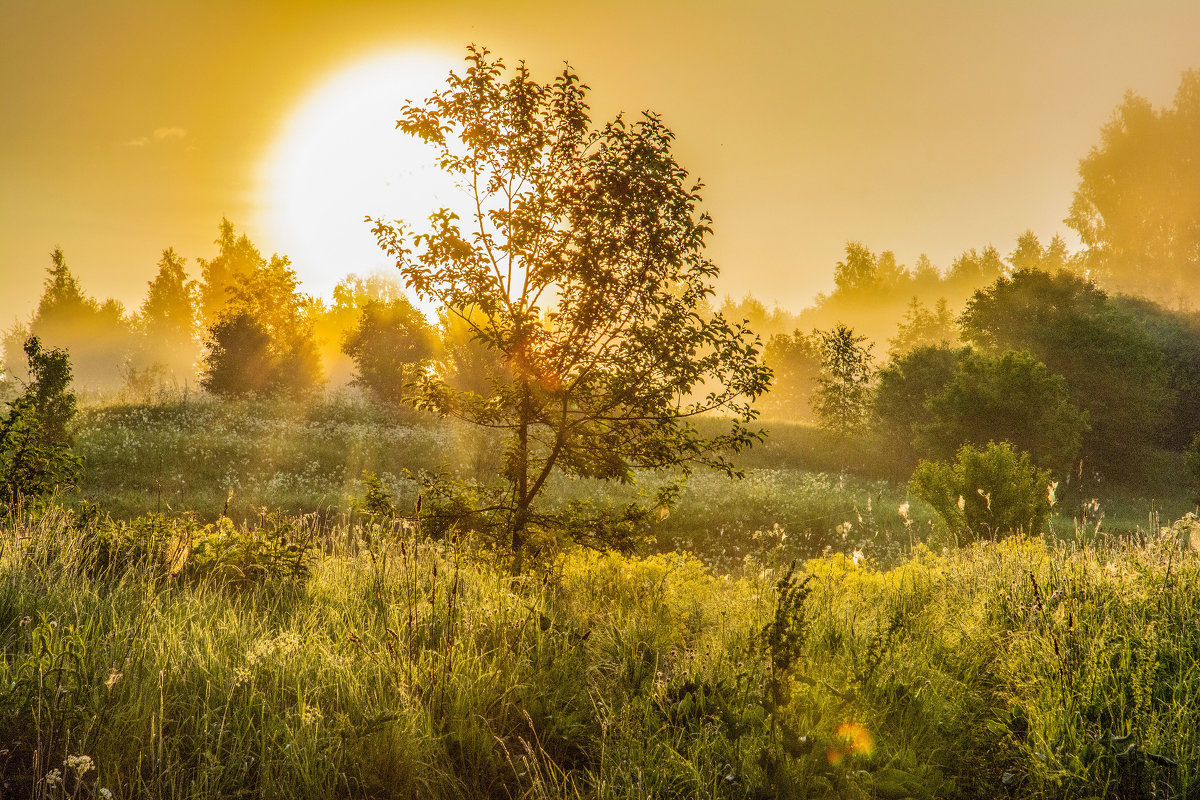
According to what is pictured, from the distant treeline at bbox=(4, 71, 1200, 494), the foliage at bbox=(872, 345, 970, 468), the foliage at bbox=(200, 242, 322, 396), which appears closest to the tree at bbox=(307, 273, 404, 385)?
the distant treeline at bbox=(4, 71, 1200, 494)

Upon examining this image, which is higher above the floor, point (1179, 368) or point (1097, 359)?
point (1179, 368)

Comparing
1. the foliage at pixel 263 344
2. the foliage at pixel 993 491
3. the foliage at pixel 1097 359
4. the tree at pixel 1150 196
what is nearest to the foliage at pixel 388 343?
the foliage at pixel 263 344

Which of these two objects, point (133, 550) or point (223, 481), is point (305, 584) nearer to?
point (133, 550)

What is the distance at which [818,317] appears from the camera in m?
79.4

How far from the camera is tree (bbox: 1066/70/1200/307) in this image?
159ft

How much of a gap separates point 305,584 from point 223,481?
13235 millimetres

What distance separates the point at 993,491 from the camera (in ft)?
39.0

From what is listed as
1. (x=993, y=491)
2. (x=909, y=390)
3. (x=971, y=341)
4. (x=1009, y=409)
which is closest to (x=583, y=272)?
(x=993, y=491)

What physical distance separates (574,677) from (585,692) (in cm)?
28

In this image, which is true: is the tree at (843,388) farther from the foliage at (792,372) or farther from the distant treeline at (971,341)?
the foliage at (792,372)

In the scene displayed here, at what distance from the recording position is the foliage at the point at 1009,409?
20.2m

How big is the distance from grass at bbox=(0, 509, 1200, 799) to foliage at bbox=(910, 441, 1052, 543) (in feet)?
20.7

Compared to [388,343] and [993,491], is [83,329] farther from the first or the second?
[993,491]

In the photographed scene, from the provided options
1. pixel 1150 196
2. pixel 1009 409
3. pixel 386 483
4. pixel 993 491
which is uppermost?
pixel 1150 196
